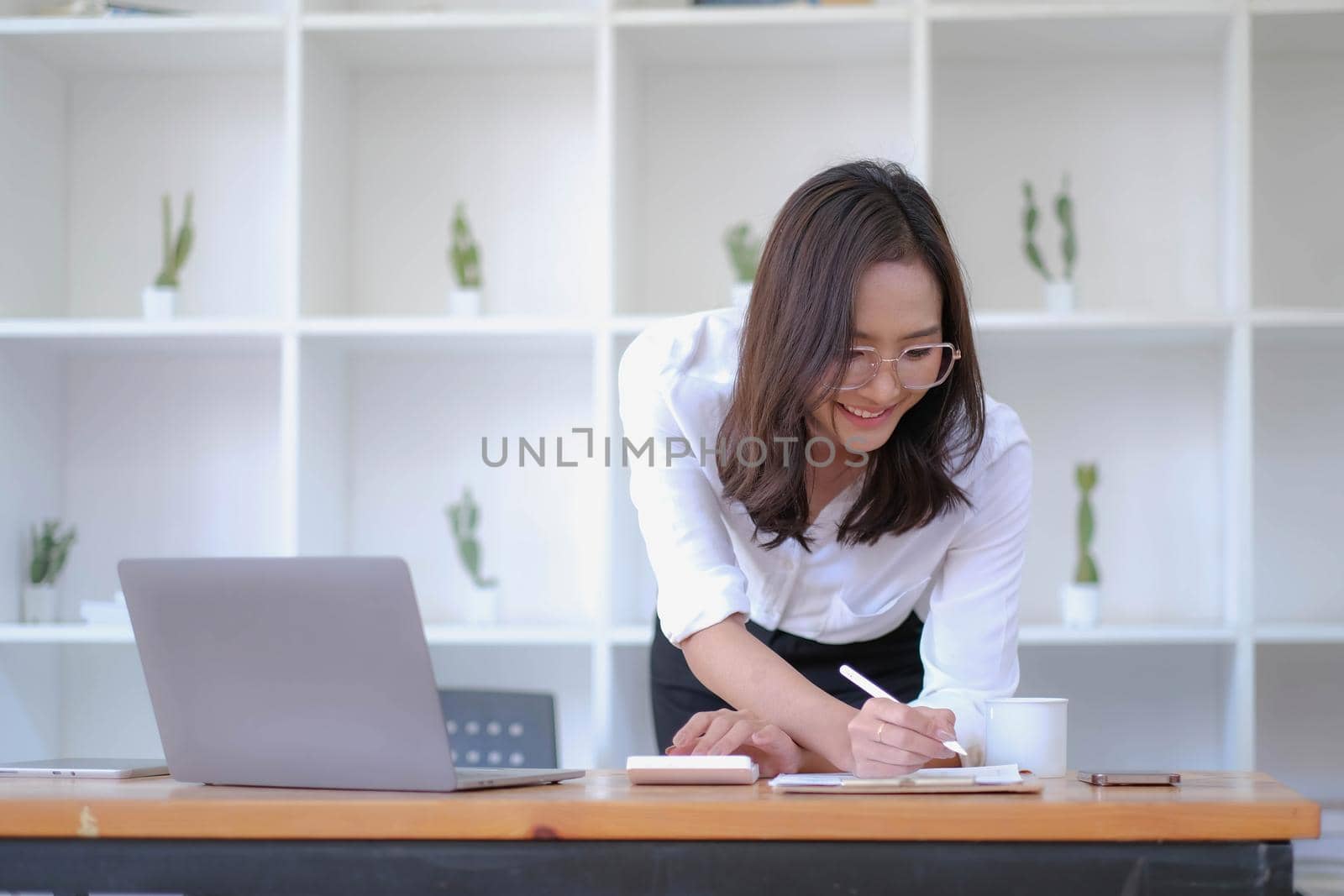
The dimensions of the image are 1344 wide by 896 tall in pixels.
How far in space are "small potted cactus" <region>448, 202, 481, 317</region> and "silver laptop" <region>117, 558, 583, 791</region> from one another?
1.60 m

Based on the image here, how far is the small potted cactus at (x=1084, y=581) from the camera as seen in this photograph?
8.32ft

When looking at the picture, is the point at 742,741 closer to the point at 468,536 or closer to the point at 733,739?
the point at 733,739

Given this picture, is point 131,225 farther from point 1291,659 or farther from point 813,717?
point 1291,659

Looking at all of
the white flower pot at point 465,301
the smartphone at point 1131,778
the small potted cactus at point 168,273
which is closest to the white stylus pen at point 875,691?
the smartphone at point 1131,778

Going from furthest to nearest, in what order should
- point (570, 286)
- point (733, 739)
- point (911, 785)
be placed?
point (570, 286) → point (733, 739) → point (911, 785)

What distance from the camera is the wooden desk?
88cm

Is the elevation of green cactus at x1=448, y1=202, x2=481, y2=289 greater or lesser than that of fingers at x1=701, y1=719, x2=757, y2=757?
greater

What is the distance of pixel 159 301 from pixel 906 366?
5.81 feet

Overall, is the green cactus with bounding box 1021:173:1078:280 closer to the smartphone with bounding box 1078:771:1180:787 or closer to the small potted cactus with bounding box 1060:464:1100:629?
the small potted cactus with bounding box 1060:464:1100:629

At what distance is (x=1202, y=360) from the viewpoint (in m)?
2.76

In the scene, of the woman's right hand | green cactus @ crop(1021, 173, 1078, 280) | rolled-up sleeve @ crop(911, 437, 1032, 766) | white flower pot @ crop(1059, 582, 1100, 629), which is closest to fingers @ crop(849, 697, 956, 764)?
the woman's right hand

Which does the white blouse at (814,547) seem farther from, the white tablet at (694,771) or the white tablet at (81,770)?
the white tablet at (81,770)

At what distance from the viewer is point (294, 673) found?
1.03 m

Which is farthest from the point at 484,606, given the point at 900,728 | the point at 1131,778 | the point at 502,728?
the point at 1131,778
